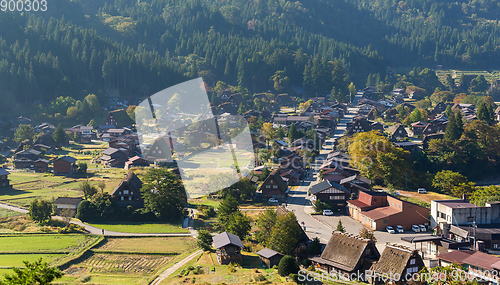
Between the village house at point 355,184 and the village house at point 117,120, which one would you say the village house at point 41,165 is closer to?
the village house at point 117,120

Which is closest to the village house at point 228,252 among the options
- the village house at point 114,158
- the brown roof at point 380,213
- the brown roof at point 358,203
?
the brown roof at point 380,213

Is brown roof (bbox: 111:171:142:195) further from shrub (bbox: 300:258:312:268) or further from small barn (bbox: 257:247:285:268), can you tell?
shrub (bbox: 300:258:312:268)

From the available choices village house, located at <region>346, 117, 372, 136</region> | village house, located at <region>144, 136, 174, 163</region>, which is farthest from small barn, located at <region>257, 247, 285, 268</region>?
Result: village house, located at <region>346, 117, 372, 136</region>

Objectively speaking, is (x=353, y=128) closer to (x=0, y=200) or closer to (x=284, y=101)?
(x=284, y=101)

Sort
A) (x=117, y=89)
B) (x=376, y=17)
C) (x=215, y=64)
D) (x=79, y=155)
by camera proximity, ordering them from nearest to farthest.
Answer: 1. (x=79, y=155)
2. (x=117, y=89)
3. (x=215, y=64)
4. (x=376, y=17)

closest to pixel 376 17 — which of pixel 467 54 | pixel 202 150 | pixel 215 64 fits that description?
pixel 467 54
